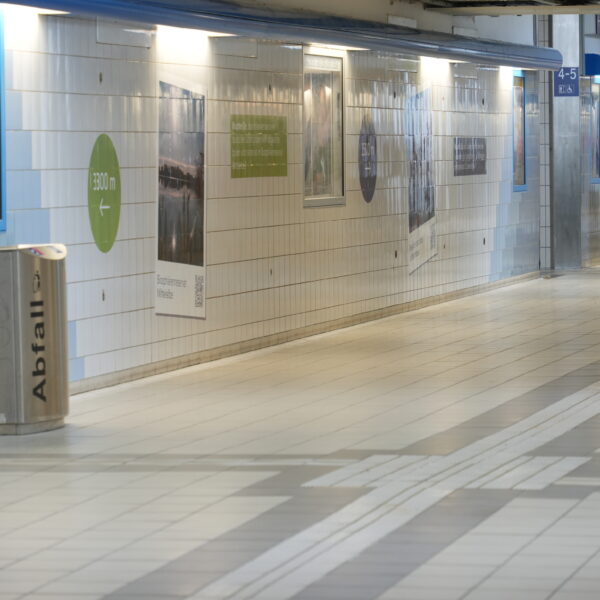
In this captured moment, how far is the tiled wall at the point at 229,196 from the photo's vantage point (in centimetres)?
1104

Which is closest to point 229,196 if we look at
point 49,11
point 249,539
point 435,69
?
point 49,11

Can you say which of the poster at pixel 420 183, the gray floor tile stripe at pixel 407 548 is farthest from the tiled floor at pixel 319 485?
the poster at pixel 420 183

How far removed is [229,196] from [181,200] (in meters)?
0.86

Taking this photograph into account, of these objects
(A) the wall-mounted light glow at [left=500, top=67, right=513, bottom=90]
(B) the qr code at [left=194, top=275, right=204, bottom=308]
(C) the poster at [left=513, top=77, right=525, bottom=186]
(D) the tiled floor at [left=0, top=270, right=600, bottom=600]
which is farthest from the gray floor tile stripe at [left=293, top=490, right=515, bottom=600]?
(C) the poster at [left=513, top=77, right=525, bottom=186]

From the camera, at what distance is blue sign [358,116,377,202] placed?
1630 centimetres

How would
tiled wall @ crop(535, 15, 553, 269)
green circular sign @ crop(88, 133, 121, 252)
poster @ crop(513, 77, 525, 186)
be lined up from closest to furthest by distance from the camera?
green circular sign @ crop(88, 133, 121, 252)
poster @ crop(513, 77, 525, 186)
tiled wall @ crop(535, 15, 553, 269)

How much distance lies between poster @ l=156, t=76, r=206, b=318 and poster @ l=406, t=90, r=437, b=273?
499cm

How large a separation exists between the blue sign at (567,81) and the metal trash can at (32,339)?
1423 centimetres

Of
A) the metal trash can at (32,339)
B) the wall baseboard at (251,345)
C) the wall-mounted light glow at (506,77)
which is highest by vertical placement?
the wall-mounted light glow at (506,77)

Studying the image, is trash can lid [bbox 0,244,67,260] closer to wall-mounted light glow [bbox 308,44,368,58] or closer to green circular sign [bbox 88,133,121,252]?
green circular sign [bbox 88,133,121,252]

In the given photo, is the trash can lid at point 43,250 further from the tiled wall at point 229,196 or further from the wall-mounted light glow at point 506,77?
the wall-mounted light glow at point 506,77

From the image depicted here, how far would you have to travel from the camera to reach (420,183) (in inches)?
710

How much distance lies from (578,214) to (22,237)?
1368 cm

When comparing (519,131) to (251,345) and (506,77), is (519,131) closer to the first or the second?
(506,77)
